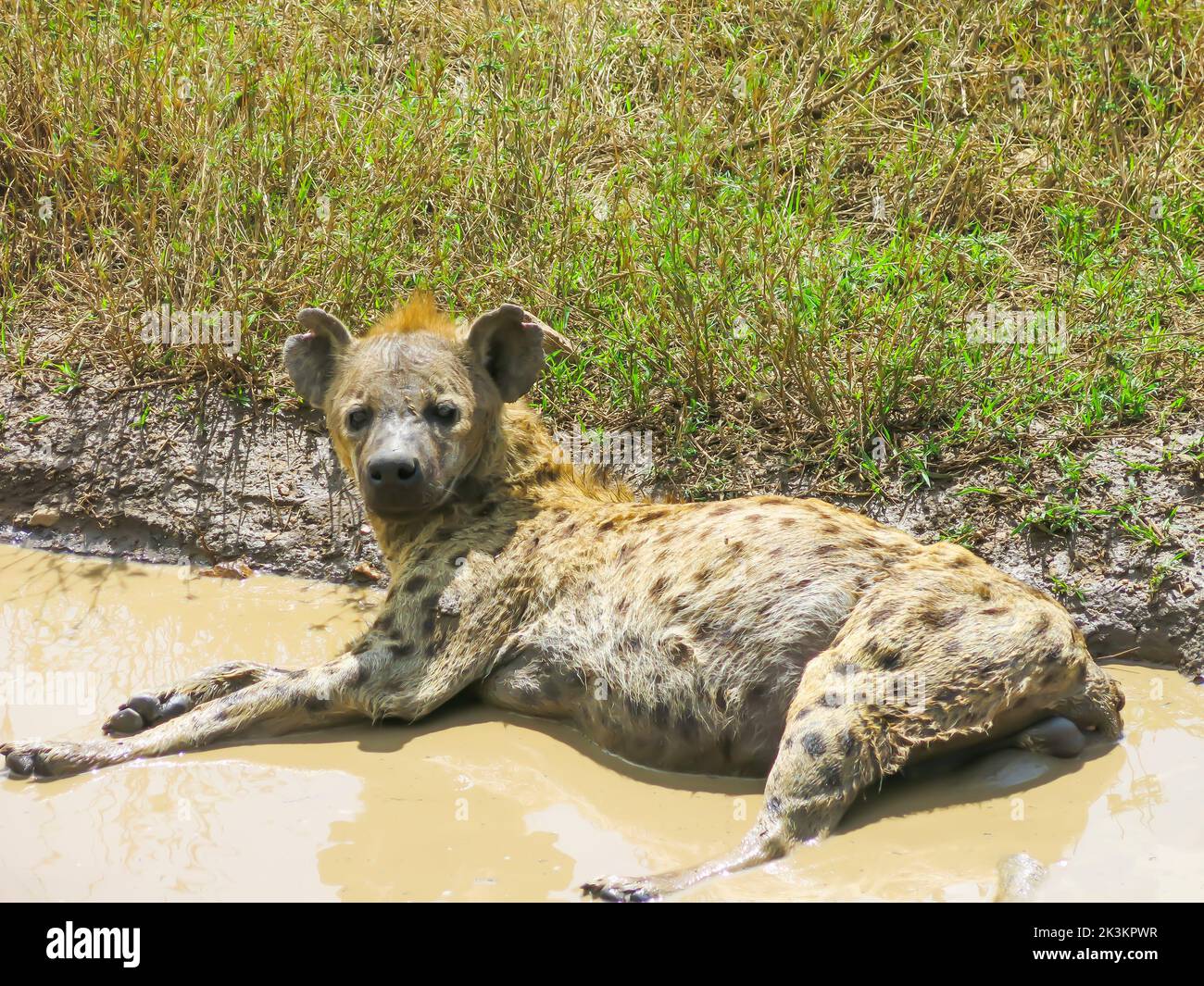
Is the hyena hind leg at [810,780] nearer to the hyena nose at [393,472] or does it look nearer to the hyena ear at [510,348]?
the hyena nose at [393,472]

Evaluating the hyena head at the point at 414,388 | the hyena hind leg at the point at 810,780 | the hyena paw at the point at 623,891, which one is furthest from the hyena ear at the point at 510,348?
the hyena paw at the point at 623,891

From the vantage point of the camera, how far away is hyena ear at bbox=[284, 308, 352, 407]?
169 inches

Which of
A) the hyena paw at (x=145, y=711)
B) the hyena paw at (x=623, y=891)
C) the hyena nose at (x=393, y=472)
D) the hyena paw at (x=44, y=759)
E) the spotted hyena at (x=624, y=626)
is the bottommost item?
the hyena paw at (x=623, y=891)

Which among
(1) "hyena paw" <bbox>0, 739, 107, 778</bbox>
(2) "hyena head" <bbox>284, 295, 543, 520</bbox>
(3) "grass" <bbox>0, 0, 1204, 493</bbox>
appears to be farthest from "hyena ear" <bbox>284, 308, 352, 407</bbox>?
(1) "hyena paw" <bbox>0, 739, 107, 778</bbox>

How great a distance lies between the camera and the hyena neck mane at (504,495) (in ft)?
13.5

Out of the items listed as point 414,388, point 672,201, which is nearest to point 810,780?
point 414,388

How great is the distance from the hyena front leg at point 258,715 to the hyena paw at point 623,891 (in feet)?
3.63

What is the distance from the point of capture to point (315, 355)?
14.3ft

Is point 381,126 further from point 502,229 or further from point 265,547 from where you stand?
point 265,547

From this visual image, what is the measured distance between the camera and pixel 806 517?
12.1ft

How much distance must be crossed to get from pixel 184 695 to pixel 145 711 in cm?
12

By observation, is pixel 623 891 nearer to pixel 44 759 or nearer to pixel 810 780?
pixel 810 780

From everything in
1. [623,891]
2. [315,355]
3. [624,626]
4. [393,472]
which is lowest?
[623,891]
